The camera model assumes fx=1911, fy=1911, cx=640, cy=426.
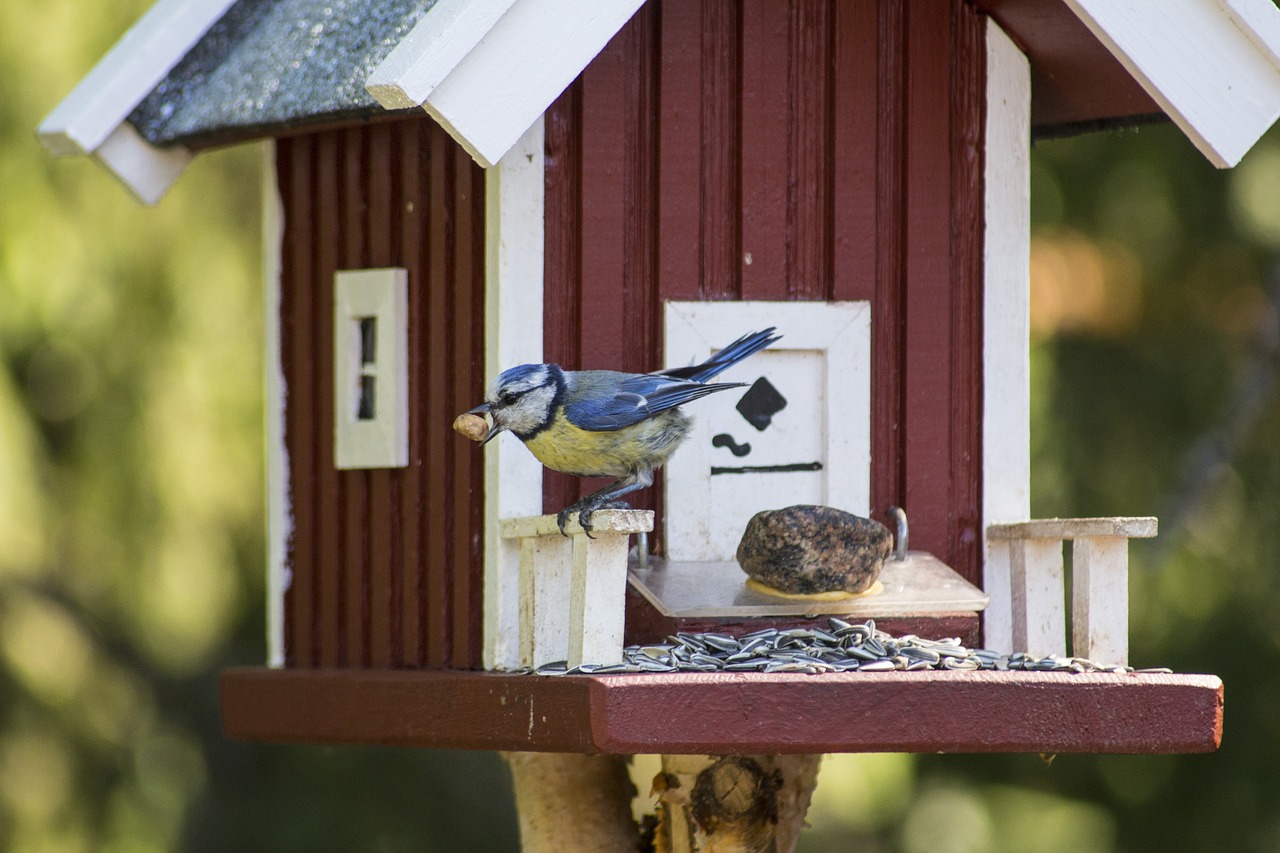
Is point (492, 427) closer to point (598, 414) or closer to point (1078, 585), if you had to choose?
point (598, 414)

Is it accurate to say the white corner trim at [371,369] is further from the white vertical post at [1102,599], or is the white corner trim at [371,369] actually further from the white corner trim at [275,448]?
the white vertical post at [1102,599]

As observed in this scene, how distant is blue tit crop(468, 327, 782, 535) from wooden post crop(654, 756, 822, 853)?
0.61m

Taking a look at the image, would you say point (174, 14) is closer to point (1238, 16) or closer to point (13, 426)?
point (13, 426)

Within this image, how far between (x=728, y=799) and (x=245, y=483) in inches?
99.5

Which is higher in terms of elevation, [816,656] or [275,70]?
[275,70]

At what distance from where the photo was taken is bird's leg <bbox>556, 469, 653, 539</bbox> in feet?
10.2

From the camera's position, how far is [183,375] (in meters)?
5.57

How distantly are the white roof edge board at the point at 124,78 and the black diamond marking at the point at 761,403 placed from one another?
157cm

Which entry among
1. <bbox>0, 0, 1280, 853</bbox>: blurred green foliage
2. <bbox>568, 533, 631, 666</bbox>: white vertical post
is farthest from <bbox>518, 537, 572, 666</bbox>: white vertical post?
<bbox>0, 0, 1280, 853</bbox>: blurred green foliage

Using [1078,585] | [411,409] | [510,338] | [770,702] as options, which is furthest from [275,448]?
[1078,585]

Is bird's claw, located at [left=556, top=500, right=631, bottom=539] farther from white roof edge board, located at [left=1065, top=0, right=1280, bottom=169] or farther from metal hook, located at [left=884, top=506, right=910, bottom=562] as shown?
white roof edge board, located at [left=1065, top=0, right=1280, bottom=169]

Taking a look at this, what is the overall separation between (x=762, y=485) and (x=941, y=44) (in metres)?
0.99

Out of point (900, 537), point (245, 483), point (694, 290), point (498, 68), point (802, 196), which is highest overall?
point (498, 68)

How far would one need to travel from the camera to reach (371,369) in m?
4.03
